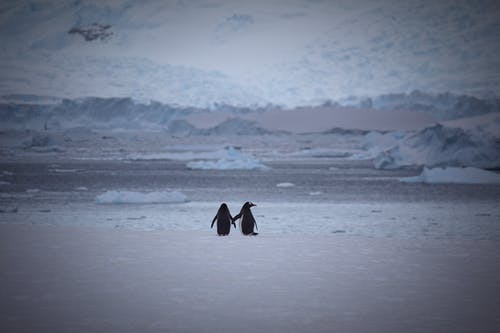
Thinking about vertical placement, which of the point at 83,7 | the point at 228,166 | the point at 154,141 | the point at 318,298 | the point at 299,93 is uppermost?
the point at 83,7

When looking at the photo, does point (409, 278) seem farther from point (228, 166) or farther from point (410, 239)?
point (228, 166)

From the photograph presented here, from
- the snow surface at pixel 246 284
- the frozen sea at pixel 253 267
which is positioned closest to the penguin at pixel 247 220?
the frozen sea at pixel 253 267

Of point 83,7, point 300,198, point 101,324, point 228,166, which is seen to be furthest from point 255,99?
point 83,7

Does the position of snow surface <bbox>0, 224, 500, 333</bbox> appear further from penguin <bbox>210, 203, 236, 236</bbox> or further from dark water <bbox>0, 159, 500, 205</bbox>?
dark water <bbox>0, 159, 500, 205</bbox>

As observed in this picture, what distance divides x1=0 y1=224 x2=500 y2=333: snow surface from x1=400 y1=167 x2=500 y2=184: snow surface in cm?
1289

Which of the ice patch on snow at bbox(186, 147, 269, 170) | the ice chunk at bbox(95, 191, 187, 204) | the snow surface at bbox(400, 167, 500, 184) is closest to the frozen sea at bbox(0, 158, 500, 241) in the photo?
the ice chunk at bbox(95, 191, 187, 204)

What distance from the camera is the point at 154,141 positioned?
62156 mm

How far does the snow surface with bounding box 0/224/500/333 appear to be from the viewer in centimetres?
470

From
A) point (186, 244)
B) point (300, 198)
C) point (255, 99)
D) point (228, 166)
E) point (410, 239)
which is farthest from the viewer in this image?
point (255, 99)

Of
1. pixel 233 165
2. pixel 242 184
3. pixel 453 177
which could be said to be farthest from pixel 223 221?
pixel 233 165

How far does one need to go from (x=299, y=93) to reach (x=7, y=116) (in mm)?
26963

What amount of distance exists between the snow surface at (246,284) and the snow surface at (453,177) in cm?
1289

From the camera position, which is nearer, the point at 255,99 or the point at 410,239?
the point at 410,239

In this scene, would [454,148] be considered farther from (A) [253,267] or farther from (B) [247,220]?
(A) [253,267]
